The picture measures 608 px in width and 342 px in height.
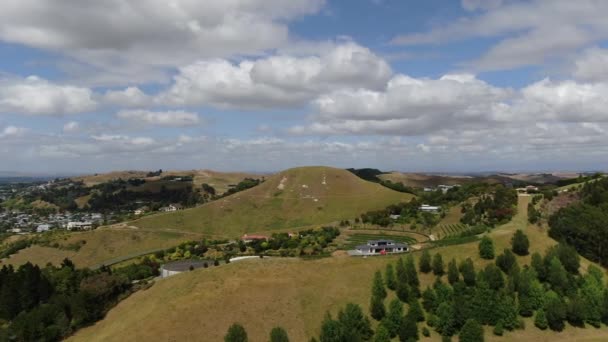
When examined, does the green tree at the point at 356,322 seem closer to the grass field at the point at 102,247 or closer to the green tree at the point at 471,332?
the green tree at the point at 471,332

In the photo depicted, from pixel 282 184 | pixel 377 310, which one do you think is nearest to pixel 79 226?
pixel 282 184

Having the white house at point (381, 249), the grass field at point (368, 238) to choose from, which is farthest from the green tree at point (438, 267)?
the grass field at point (368, 238)

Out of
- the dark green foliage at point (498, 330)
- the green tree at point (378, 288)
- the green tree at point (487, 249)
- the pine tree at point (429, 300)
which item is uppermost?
the green tree at point (487, 249)

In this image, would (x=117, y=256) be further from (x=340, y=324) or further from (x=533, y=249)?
(x=533, y=249)

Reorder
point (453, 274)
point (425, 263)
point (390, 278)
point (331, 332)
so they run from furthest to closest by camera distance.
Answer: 1. point (425, 263)
2. point (390, 278)
3. point (453, 274)
4. point (331, 332)

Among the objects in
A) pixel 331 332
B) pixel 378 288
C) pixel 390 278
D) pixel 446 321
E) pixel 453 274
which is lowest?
pixel 446 321

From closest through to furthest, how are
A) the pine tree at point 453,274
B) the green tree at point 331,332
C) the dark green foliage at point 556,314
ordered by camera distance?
the green tree at point 331,332 < the dark green foliage at point 556,314 < the pine tree at point 453,274

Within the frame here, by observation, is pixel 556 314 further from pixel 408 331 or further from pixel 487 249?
pixel 408 331
